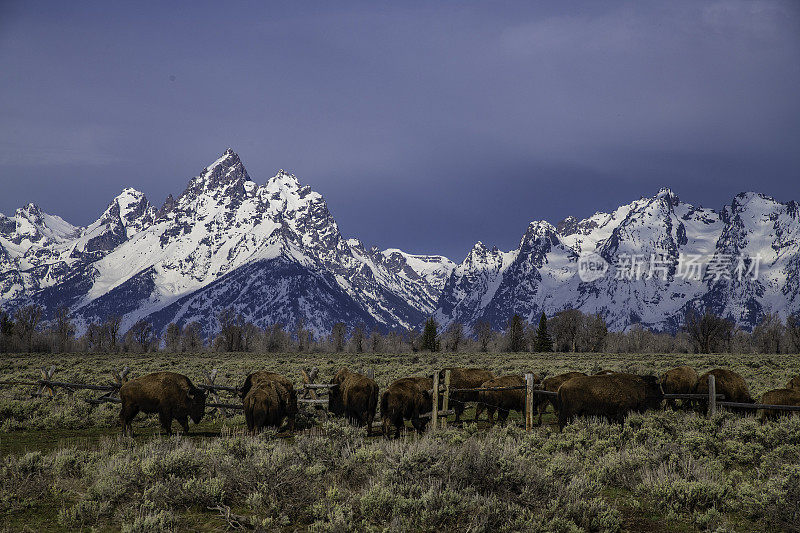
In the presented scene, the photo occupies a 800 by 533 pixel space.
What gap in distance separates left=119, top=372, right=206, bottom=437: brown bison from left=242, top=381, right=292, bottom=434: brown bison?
2.34m

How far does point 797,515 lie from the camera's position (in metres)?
7.54

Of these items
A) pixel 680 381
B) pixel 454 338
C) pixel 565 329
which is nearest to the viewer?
pixel 680 381

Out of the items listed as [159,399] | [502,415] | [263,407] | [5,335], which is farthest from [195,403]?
[5,335]

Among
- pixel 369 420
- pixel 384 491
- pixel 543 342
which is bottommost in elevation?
pixel 543 342

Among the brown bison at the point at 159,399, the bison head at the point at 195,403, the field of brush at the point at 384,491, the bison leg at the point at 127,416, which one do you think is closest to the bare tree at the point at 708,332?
the field of brush at the point at 384,491

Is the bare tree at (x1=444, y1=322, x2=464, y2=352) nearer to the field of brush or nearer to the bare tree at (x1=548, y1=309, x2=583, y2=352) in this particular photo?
the bare tree at (x1=548, y1=309, x2=583, y2=352)

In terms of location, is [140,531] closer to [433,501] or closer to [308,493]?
[308,493]

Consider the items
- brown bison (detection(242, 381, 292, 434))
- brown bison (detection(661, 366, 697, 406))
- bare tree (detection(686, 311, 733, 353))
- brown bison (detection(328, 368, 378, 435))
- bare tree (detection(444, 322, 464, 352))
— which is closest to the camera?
brown bison (detection(242, 381, 292, 434))

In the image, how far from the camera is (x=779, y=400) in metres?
14.9

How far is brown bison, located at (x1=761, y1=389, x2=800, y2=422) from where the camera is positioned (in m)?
14.7

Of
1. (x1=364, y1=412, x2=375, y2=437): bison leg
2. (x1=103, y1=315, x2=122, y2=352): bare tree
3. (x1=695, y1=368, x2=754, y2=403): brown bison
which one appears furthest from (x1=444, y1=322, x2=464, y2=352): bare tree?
(x1=364, y1=412, x2=375, y2=437): bison leg

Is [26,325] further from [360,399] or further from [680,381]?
[680,381]

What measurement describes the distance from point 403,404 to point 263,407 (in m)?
4.38

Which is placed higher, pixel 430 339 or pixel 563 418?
pixel 563 418
